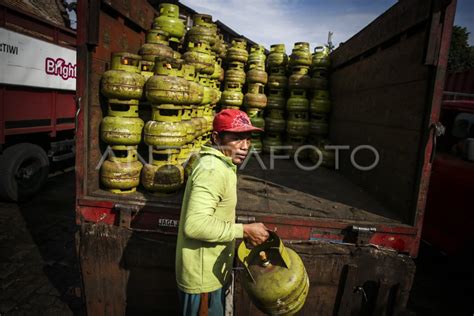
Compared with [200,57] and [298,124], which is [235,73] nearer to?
[200,57]

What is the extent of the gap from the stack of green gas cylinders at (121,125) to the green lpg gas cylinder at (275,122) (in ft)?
10.9

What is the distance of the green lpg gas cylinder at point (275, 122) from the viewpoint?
6250mm

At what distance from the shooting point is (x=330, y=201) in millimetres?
3410

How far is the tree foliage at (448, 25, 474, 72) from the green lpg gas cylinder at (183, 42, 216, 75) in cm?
2380

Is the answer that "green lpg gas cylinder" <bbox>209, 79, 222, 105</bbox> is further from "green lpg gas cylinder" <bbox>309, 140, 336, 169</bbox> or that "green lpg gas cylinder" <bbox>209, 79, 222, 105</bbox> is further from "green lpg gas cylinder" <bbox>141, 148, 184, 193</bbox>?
"green lpg gas cylinder" <bbox>141, 148, 184, 193</bbox>

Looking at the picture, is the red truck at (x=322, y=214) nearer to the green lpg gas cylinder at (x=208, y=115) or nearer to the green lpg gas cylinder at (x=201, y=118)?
the green lpg gas cylinder at (x=201, y=118)

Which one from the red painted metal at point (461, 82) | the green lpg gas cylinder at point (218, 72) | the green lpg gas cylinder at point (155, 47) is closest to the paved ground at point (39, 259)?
the green lpg gas cylinder at point (155, 47)

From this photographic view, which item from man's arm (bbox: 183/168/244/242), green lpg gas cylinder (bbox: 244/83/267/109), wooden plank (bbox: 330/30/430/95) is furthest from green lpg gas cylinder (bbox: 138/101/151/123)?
wooden plank (bbox: 330/30/430/95)

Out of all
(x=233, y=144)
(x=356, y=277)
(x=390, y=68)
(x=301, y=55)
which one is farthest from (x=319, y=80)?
(x=233, y=144)

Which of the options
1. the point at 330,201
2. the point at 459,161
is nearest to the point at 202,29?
the point at 330,201

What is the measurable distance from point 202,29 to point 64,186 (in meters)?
5.24

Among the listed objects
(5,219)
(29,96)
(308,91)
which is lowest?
(5,219)

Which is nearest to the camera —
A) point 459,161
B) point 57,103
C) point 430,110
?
point 430,110

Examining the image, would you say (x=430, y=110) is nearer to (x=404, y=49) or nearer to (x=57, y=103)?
(x=404, y=49)
